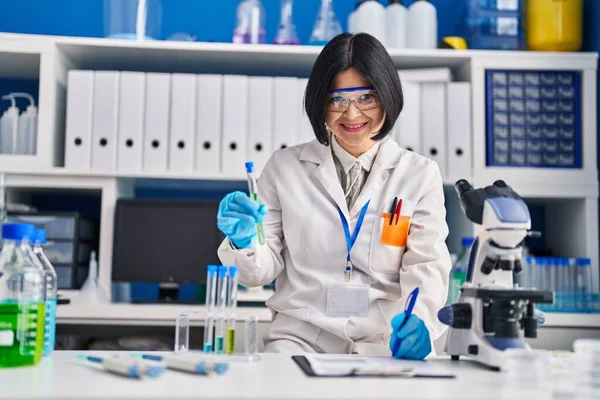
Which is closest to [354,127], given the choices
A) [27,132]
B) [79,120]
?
[79,120]

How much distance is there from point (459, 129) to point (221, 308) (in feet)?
4.95

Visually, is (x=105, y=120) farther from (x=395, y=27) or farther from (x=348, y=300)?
(x=348, y=300)

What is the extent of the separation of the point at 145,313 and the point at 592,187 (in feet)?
5.12

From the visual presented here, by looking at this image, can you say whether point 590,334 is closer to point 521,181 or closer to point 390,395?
point 521,181

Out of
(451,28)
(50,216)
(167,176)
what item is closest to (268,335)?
(167,176)

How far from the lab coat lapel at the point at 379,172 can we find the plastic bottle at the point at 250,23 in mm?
964

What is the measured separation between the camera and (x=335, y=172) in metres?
1.79

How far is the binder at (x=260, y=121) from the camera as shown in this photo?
2492mm

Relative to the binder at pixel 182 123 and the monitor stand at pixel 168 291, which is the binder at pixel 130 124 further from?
the monitor stand at pixel 168 291

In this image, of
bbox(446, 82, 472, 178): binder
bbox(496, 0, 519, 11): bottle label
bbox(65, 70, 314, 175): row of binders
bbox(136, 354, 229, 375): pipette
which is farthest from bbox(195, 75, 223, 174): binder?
bbox(136, 354, 229, 375): pipette

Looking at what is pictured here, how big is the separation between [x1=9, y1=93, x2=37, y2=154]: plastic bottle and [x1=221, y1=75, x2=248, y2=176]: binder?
2.14ft

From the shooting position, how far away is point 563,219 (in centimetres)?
270

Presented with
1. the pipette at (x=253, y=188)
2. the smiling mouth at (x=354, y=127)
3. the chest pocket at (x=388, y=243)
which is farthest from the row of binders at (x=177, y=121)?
the pipette at (x=253, y=188)

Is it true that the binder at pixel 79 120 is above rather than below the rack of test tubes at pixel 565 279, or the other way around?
above
